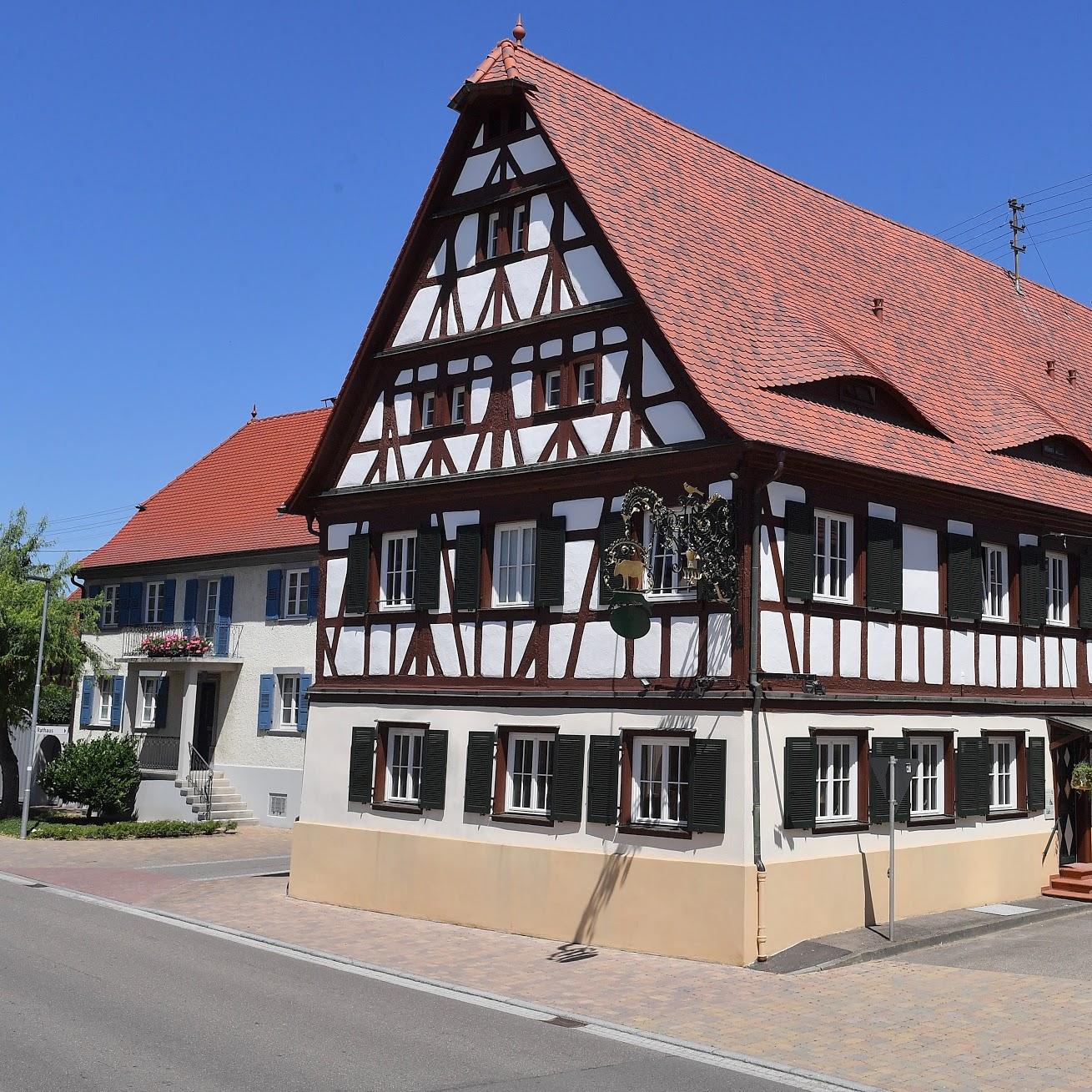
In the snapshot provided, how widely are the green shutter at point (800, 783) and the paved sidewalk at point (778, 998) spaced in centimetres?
196

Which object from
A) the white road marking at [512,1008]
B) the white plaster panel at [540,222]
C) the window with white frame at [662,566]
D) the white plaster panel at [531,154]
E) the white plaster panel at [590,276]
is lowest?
the white road marking at [512,1008]

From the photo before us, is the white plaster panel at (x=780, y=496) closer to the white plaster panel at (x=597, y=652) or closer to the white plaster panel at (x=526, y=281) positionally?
the white plaster panel at (x=597, y=652)

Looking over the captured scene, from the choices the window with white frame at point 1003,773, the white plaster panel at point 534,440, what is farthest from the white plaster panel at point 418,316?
the window with white frame at point 1003,773

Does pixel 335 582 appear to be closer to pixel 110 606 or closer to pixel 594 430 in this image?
pixel 594 430

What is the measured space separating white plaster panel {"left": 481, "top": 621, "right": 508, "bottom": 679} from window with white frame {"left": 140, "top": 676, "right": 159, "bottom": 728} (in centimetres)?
1996

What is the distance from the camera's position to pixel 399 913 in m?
20.8

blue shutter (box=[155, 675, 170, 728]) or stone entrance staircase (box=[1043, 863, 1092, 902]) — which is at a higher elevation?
blue shutter (box=[155, 675, 170, 728])

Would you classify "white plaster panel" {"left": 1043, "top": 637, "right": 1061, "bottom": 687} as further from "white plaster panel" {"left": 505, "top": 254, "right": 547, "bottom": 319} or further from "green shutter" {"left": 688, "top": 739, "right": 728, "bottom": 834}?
"white plaster panel" {"left": 505, "top": 254, "right": 547, "bottom": 319}

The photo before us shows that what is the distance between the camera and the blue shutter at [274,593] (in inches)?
1363

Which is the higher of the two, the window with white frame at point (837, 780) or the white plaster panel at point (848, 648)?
the white plaster panel at point (848, 648)

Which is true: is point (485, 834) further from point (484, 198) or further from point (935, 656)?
point (484, 198)

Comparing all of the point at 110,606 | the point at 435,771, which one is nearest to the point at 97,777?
the point at 110,606

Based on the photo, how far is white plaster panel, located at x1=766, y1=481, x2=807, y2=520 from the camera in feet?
58.2

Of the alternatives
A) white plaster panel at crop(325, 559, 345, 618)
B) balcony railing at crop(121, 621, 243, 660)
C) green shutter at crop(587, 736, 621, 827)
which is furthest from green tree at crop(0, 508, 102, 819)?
green shutter at crop(587, 736, 621, 827)
